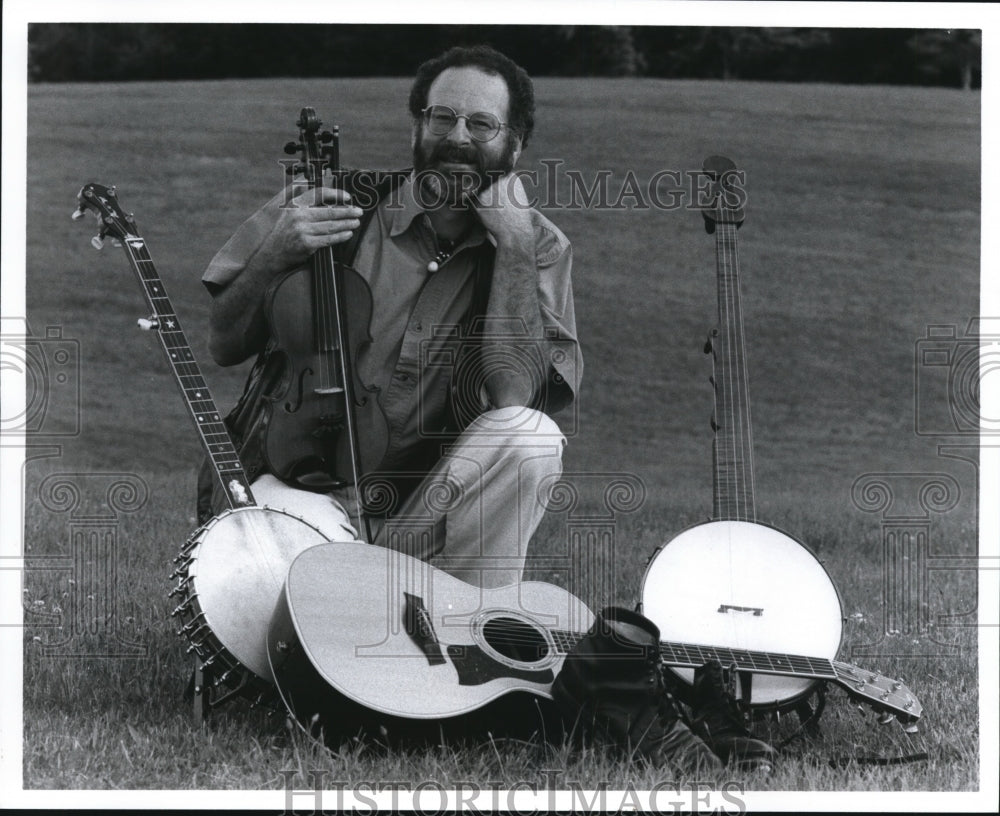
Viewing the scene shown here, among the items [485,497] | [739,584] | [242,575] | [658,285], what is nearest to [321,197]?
[485,497]

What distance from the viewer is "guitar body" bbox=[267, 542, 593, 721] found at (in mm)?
3162

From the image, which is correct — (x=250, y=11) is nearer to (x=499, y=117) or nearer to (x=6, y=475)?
(x=499, y=117)

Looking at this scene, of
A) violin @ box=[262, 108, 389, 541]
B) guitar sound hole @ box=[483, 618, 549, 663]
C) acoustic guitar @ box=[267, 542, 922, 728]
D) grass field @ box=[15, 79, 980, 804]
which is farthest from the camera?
grass field @ box=[15, 79, 980, 804]

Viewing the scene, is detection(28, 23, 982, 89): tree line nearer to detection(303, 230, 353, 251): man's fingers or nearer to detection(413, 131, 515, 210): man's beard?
detection(413, 131, 515, 210): man's beard

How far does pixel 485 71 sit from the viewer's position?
384 centimetres

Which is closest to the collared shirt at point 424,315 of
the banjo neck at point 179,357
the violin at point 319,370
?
the violin at point 319,370

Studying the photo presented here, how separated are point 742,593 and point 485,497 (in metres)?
0.72

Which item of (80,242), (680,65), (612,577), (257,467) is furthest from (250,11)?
(80,242)

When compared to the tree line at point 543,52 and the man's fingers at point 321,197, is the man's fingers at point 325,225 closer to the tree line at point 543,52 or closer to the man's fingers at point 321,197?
the man's fingers at point 321,197

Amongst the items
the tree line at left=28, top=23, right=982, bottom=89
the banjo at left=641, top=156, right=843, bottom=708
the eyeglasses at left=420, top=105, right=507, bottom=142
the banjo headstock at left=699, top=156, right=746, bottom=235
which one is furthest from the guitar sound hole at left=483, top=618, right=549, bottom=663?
the tree line at left=28, top=23, right=982, bottom=89

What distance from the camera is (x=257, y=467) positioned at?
3684 millimetres

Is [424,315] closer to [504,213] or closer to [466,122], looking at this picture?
[504,213]

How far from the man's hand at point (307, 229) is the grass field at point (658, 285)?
3.73 feet

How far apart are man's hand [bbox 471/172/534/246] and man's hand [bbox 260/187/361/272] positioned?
0.36 m
